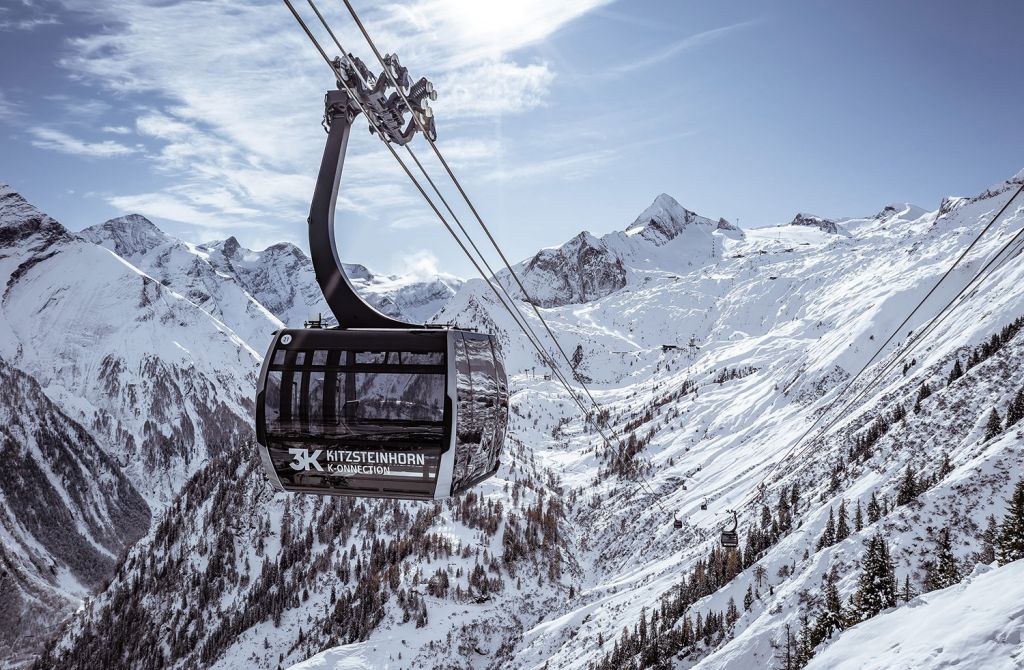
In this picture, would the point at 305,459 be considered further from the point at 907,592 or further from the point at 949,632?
the point at 907,592

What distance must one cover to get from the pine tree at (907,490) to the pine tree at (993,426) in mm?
6942

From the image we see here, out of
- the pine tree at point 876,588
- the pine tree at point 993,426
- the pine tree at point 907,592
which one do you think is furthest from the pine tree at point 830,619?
the pine tree at point 993,426

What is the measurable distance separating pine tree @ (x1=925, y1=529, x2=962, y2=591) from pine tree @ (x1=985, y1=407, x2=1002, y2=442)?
1365cm

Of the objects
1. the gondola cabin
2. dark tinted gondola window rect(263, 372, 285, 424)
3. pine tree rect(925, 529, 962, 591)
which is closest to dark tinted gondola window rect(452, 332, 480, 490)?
the gondola cabin

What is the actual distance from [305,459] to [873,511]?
52159 mm

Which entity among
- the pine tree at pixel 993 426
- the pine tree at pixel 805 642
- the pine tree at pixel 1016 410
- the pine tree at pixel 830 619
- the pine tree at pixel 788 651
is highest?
the pine tree at pixel 1016 410

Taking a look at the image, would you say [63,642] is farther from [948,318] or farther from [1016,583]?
[948,318]

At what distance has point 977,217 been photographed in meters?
193

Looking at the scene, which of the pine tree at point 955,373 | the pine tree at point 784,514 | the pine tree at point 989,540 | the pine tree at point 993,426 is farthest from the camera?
the pine tree at point 955,373

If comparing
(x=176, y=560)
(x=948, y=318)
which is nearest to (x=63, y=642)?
(x=176, y=560)

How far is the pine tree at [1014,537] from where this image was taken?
32031mm

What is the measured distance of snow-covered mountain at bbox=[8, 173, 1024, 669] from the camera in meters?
45.5

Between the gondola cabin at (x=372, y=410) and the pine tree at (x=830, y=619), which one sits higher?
the gondola cabin at (x=372, y=410)

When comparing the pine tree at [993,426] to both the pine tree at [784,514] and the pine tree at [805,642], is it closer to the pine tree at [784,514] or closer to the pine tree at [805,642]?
the pine tree at [784,514]
